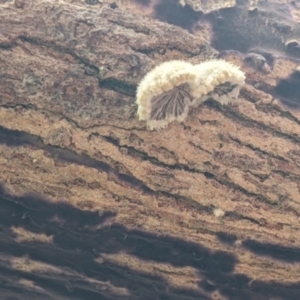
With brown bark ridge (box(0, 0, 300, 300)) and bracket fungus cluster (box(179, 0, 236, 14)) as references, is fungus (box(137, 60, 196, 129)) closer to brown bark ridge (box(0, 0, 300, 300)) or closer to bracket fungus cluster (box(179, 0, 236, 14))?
brown bark ridge (box(0, 0, 300, 300))

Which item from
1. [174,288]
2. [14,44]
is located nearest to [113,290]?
[174,288]

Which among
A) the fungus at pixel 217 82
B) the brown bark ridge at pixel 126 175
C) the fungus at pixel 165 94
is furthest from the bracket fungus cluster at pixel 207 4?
the fungus at pixel 165 94

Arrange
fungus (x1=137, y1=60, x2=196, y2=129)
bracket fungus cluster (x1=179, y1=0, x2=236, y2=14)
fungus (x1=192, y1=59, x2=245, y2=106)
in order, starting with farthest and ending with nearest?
1. bracket fungus cluster (x1=179, y1=0, x2=236, y2=14)
2. fungus (x1=192, y1=59, x2=245, y2=106)
3. fungus (x1=137, y1=60, x2=196, y2=129)

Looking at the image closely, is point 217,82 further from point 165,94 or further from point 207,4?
point 207,4

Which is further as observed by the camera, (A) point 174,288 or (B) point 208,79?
(A) point 174,288

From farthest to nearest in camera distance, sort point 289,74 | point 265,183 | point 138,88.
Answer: point 289,74
point 265,183
point 138,88

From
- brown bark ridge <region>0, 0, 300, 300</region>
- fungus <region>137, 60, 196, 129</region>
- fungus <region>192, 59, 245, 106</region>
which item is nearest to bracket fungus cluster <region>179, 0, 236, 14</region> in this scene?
brown bark ridge <region>0, 0, 300, 300</region>

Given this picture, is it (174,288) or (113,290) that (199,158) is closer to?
(174,288)
